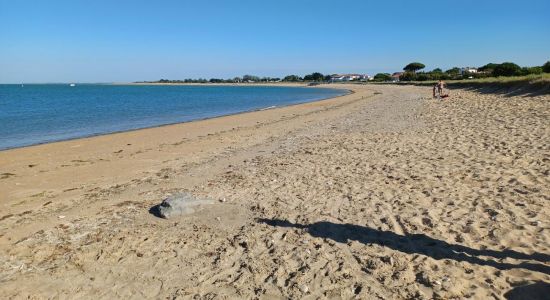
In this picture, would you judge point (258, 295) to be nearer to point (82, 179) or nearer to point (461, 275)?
point (461, 275)

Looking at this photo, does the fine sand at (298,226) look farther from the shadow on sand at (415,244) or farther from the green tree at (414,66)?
the green tree at (414,66)

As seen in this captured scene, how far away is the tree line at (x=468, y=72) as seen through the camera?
4486cm

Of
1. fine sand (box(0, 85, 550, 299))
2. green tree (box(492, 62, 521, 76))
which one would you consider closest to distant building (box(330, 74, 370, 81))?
green tree (box(492, 62, 521, 76))

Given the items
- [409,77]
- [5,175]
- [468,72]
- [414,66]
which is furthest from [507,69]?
[414,66]

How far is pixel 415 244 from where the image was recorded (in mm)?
4855

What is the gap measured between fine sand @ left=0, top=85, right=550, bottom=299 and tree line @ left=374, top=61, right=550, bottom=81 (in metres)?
38.5

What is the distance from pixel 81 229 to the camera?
5.92 metres

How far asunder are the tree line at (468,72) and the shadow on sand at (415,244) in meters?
41.5

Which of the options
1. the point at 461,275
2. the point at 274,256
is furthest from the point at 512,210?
the point at 274,256

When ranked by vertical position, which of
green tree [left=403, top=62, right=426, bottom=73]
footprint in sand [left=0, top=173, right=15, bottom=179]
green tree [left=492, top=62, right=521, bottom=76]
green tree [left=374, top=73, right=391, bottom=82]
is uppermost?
green tree [left=403, top=62, right=426, bottom=73]

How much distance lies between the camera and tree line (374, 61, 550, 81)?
44856 millimetres

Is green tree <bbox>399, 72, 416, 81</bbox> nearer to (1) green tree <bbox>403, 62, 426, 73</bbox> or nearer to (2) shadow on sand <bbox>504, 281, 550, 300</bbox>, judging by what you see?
(1) green tree <bbox>403, 62, 426, 73</bbox>

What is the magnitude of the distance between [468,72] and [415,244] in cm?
8550

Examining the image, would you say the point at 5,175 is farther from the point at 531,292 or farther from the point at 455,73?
the point at 455,73
